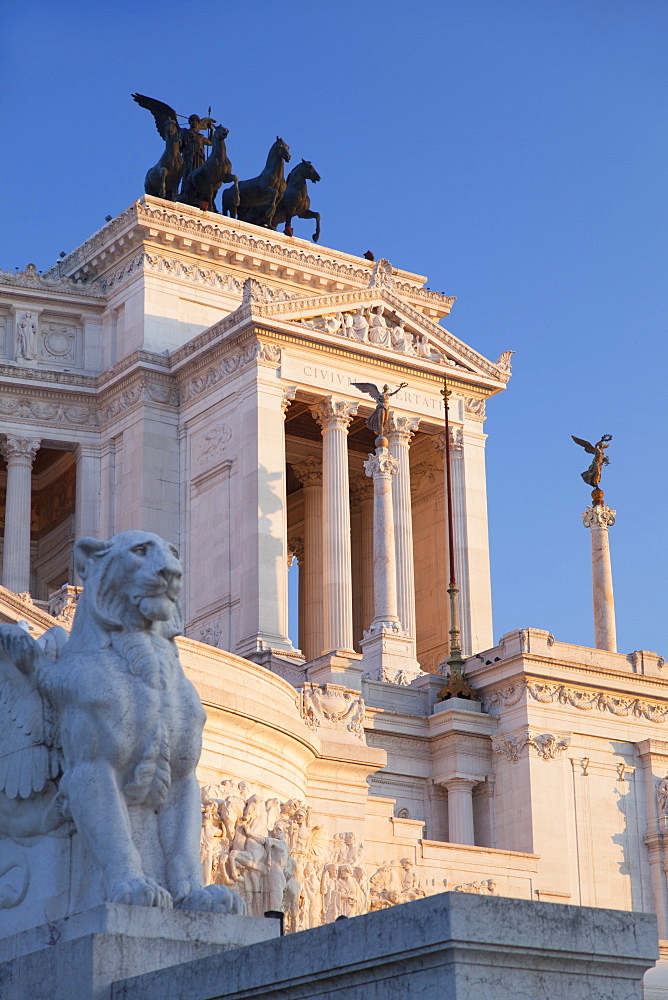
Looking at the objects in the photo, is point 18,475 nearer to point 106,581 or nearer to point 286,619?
point 286,619

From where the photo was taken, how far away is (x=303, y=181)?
2783 inches

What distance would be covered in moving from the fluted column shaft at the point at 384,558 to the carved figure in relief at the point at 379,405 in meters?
1.52

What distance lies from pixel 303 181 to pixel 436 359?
1253 cm

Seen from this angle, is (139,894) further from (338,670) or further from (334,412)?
(334,412)

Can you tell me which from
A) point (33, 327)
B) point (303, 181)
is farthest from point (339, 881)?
point (303, 181)

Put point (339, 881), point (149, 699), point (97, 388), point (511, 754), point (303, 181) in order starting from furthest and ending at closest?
point (303, 181) < point (97, 388) < point (511, 754) < point (339, 881) < point (149, 699)

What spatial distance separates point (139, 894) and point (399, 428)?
49.8 meters

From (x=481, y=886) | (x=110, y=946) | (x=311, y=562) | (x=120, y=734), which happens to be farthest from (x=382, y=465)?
(x=110, y=946)

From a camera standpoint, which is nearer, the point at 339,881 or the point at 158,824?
the point at 158,824

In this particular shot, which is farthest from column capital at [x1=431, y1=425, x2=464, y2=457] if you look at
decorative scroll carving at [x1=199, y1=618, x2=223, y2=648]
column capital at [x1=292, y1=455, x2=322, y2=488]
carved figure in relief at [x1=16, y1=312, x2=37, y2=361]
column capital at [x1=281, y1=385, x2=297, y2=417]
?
carved figure in relief at [x1=16, y1=312, x2=37, y2=361]

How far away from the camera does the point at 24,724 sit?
463 inches

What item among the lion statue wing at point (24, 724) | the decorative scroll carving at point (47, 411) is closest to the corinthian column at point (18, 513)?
the decorative scroll carving at point (47, 411)

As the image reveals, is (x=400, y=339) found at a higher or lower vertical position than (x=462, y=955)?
higher

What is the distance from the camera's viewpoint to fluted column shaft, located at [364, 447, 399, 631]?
52.2m
